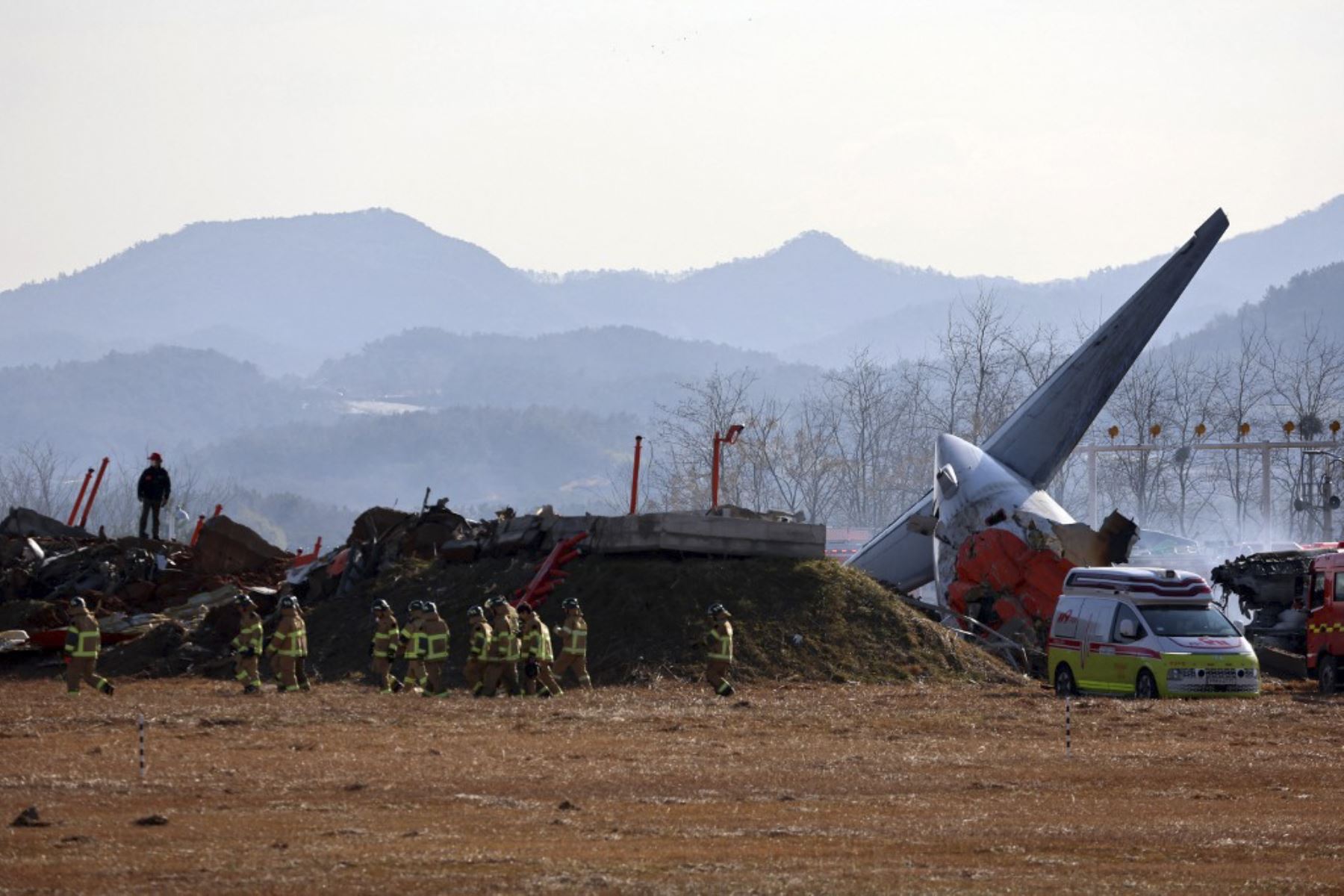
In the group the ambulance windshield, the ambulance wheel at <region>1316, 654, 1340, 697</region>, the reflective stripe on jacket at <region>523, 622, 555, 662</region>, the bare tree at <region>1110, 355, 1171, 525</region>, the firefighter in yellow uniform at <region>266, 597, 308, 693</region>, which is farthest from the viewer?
the bare tree at <region>1110, 355, 1171, 525</region>

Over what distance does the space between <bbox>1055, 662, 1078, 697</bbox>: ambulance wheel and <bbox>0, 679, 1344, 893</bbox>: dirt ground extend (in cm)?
268

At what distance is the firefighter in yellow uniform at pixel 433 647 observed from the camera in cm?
3003

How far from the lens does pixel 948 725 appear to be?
85.8ft

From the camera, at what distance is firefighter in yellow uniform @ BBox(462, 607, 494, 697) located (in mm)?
29531

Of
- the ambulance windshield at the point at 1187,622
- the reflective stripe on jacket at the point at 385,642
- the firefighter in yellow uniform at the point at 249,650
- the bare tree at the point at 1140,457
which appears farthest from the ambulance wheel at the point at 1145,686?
the bare tree at the point at 1140,457

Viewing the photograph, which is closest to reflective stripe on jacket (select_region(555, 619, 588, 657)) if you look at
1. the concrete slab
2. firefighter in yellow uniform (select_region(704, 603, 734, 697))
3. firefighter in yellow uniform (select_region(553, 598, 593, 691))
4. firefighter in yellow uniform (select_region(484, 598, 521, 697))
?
firefighter in yellow uniform (select_region(553, 598, 593, 691))

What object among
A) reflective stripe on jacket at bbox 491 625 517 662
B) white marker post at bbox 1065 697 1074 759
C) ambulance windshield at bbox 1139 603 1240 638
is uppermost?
ambulance windshield at bbox 1139 603 1240 638

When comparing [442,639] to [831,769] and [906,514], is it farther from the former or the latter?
[906,514]

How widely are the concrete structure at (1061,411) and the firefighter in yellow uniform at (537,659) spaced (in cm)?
1622

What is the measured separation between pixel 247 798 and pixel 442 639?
12.4m

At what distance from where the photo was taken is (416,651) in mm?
30391

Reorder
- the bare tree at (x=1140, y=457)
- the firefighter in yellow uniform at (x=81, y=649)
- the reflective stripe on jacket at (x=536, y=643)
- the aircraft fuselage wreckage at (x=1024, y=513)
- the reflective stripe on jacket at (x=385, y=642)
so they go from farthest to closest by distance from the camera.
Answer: the bare tree at (x=1140, y=457)
the aircraft fuselage wreckage at (x=1024, y=513)
the reflective stripe on jacket at (x=385, y=642)
the firefighter in yellow uniform at (x=81, y=649)
the reflective stripe on jacket at (x=536, y=643)

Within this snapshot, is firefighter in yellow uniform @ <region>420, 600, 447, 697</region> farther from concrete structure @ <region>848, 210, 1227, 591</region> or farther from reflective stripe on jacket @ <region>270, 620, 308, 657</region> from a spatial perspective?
concrete structure @ <region>848, 210, 1227, 591</region>

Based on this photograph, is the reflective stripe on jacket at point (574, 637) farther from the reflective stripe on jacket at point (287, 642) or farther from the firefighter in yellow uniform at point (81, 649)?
the firefighter in yellow uniform at point (81, 649)
